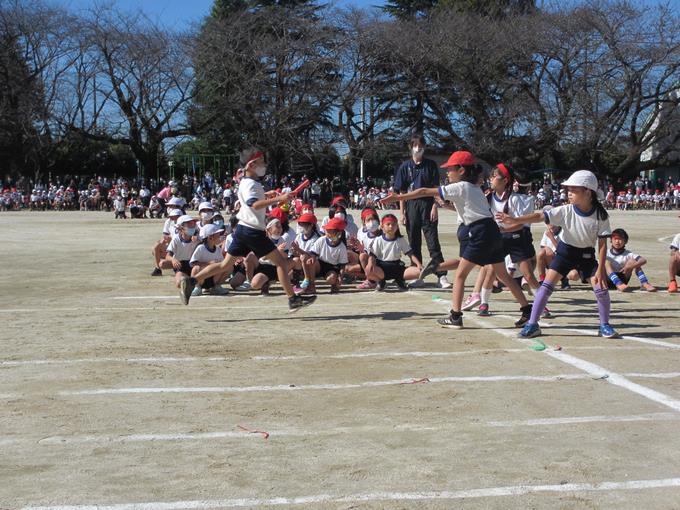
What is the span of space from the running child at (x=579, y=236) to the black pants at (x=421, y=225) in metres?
3.73

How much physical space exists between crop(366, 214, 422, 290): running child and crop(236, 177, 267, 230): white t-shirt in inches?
118

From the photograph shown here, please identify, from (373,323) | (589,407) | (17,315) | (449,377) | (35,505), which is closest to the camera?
(35,505)

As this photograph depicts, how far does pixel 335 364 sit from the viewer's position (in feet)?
21.7

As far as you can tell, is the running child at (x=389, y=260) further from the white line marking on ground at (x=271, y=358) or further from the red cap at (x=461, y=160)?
the white line marking on ground at (x=271, y=358)

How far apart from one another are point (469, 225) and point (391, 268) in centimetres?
339

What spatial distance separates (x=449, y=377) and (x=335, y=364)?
1.02 metres

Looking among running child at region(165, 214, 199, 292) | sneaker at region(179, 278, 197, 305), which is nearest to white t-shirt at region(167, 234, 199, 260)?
running child at region(165, 214, 199, 292)

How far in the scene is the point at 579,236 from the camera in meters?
7.70

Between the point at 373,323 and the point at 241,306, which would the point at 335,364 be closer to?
the point at 373,323

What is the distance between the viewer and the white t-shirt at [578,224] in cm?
768

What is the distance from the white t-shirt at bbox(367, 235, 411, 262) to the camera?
11719mm

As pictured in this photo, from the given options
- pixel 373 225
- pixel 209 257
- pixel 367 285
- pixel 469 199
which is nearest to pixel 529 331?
pixel 469 199

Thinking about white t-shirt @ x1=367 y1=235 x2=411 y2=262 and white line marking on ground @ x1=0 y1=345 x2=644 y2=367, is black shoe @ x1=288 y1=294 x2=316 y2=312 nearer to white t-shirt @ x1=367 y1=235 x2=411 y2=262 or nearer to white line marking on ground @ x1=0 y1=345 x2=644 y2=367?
white line marking on ground @ x1=0 y1=345 x2=644 y2=367

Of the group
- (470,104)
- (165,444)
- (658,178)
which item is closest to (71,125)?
(470,104)
